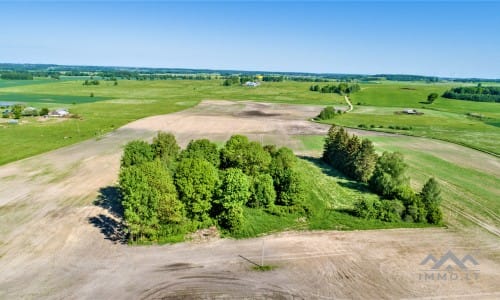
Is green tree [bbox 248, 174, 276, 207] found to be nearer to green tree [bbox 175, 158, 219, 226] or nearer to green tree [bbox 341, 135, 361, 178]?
green tree [bbox 175, 158, 219, 226]

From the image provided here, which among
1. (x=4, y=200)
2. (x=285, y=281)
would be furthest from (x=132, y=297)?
(x=4, y=200)

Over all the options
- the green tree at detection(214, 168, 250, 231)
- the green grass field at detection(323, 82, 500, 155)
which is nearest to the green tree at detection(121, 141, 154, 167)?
the green tree at detection(214, 168, 250, 231)

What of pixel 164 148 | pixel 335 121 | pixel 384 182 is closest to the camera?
pixel 384 182

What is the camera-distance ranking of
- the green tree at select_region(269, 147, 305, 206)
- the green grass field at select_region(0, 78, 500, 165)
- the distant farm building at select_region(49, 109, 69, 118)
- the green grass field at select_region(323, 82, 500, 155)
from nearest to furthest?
the green tree at select_region(269, 147, 305, 206)
the green grass field at select_region(0, 78, 500, 165)
the green grass field at select_region(323, 82, 500, 155)
the distant farm building at select_region(49, 109, 69, 118)

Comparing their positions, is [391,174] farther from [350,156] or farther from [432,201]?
[350,156]

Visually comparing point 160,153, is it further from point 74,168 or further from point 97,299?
point 97,299

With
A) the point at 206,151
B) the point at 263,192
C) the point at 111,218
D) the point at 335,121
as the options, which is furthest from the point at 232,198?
the point at 335,121

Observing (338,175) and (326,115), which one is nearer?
(338,175)
